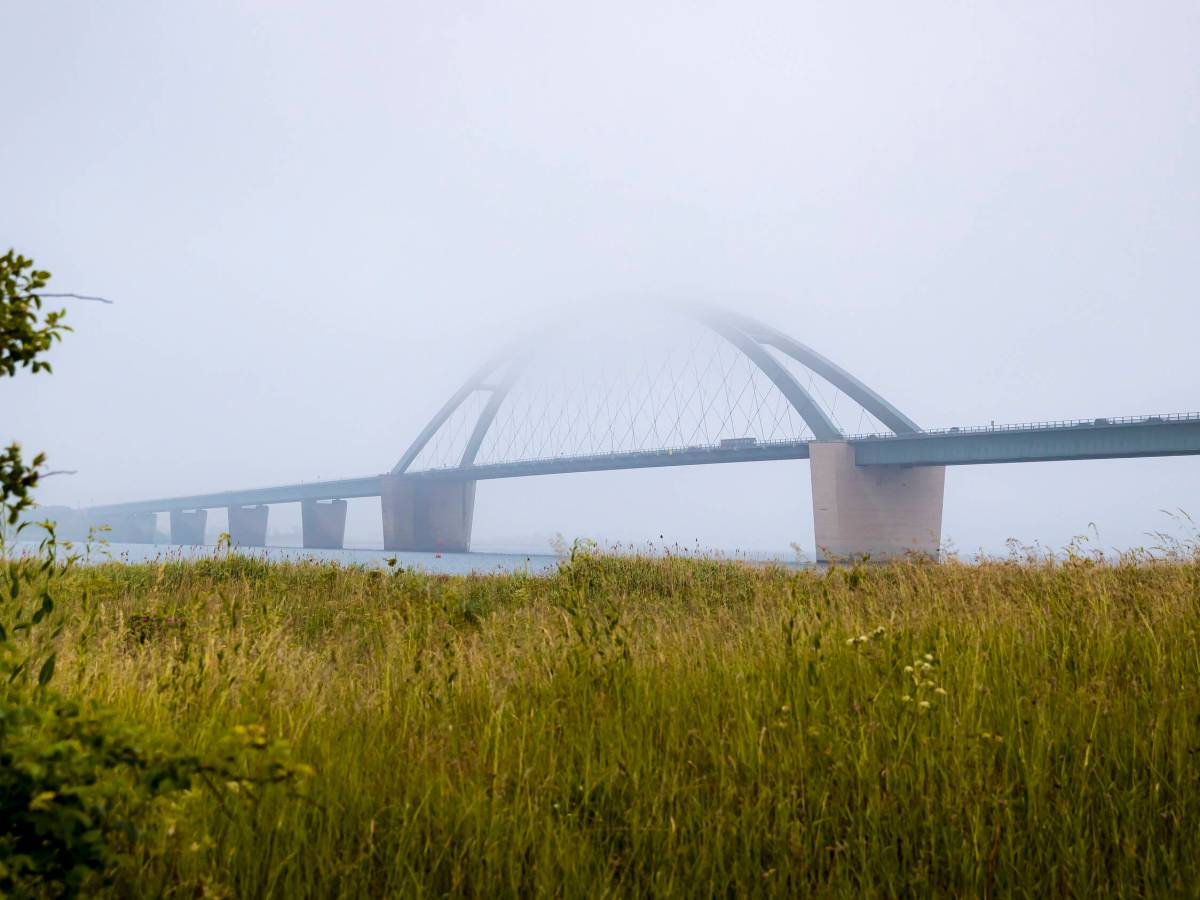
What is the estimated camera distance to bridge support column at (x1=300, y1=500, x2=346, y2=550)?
94125 mm

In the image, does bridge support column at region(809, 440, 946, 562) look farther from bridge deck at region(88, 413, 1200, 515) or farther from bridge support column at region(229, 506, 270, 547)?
bridge support column at region(229, 506, 270, 547)

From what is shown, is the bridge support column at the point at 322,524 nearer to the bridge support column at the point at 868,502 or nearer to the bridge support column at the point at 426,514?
the bridge support column at the point at 426,514

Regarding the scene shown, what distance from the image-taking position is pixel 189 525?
10138 cm

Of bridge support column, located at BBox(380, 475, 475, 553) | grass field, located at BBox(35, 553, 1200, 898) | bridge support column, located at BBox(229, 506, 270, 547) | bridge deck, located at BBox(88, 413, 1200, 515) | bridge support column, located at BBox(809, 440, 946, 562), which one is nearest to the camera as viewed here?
grass field, located at BBox(35, 553, 1200, 898)

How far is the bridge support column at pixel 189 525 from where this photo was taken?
327 feet

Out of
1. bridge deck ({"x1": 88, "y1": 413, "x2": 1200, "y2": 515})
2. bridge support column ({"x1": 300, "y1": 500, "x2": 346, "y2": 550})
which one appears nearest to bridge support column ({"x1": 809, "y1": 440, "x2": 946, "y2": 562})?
bridge deck ({"x1": 88, "y1": 413, "x2": 1200, "y2": 515})

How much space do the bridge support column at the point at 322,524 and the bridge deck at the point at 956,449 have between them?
61.4 feet

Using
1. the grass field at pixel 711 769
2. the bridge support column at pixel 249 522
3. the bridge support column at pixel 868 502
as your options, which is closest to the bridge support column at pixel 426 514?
the bridge support column at pixel 249 522

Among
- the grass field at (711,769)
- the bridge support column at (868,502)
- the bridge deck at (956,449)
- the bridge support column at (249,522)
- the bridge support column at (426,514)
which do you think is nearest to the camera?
the grass field at (711,769)

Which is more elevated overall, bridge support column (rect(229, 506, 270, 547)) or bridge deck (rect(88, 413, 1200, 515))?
bridge deck (rect(88, 413, 1200, 515))

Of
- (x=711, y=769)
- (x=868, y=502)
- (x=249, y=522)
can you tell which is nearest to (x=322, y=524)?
(x=249, y=522)

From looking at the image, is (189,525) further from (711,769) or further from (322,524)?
(711,769)

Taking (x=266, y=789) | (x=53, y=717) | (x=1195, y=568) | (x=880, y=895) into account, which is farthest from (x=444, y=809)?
(x=1195, y=568)

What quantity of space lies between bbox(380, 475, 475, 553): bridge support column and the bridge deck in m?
3.95
